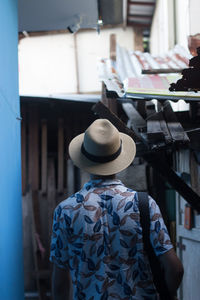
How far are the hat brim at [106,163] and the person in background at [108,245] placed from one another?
52 millimetres

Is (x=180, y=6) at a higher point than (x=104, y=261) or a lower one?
higher

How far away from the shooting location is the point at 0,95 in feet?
11.7

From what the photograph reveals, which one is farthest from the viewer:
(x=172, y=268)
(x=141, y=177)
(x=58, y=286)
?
(x=141, y=177)

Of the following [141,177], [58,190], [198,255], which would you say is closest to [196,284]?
[198,255]

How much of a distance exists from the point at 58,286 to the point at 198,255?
9.43 feet

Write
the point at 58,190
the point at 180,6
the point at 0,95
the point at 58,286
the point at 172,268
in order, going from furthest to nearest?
the point at 58,190, the point at 180,6, the point at 0,95, the point at 58,286, the point at 172,268

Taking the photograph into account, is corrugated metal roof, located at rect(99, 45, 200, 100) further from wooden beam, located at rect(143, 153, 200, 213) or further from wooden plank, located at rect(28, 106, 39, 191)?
wooden plank, located at rect(28, 106, 39, 191)

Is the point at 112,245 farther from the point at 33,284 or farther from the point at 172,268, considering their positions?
the point at 33,284

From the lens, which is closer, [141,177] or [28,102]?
[141,177]

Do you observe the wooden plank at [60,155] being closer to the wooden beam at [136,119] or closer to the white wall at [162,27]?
the white wall at [162,27]

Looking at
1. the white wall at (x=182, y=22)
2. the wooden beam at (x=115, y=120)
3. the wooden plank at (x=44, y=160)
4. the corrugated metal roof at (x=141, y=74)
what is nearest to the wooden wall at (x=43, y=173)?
the wooden plank at (x=44, y=160)

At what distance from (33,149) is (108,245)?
252 inches

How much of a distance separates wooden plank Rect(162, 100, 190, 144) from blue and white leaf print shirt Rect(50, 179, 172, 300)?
44.2 inches

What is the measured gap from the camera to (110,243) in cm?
243
